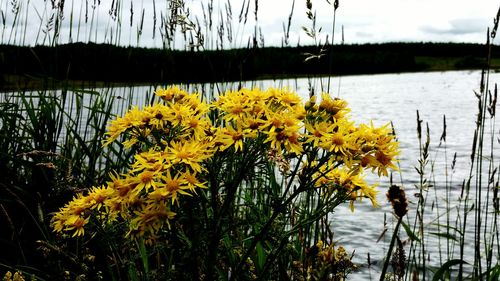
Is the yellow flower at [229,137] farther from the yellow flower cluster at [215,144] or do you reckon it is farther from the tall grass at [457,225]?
the tall grass at [457,225]

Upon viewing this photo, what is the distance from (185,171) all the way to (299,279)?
1.00 meters

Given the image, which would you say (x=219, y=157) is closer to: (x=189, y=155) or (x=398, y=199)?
(x=189, y=155)

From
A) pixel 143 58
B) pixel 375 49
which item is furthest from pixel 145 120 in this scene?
pixel 375 49

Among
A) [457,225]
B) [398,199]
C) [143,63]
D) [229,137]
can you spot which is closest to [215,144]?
[229,137]

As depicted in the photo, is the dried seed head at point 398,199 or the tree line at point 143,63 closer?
the dried seed head at point 398,199

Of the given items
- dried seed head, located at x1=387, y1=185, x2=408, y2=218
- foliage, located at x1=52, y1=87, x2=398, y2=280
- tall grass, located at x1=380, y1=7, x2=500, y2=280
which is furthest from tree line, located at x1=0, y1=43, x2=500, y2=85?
dried seed head, located at x1=387, y1=185, x2=408, y2=218

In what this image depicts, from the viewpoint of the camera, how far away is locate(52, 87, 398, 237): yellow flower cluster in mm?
1681

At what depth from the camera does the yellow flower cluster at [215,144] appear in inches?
66.2

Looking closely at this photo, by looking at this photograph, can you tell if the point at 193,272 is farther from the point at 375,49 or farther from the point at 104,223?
the point at 375,49

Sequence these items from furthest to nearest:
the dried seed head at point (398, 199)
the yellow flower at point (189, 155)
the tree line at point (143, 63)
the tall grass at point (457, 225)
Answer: the tree line at point (143, 63), the tall grass at point (457, 225), the yellow flower at point (189, 155), the dried seed head at point (398, 199)

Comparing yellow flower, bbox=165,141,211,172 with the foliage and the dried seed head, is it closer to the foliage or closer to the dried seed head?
the foliage

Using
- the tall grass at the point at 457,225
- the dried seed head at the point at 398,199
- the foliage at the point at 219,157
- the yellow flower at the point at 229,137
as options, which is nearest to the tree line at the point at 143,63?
the tall grass at the point at 457,225

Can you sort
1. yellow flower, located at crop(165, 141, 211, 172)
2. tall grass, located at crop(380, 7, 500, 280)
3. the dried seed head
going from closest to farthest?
1. the dried seed head
2. yellow flower, located at crop(165, 141, 211, 172)
3. tall grass, located at crop(380, 7, 500, 280)

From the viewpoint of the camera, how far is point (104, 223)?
208 cm
